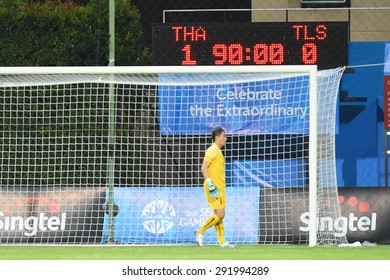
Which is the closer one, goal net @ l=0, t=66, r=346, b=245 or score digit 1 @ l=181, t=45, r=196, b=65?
score digit 1 @ l=181, t=45, r=196, b=65

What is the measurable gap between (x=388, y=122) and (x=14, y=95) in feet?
19.0

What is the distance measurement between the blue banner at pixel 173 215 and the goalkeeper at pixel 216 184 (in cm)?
141

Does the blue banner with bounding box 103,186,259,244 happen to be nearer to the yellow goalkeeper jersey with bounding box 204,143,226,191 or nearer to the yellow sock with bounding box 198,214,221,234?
the yellow sock with bounding box 198,214,221,234

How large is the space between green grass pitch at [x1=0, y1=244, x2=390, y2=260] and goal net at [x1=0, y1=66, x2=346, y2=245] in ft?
3.49

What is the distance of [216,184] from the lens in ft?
59.3

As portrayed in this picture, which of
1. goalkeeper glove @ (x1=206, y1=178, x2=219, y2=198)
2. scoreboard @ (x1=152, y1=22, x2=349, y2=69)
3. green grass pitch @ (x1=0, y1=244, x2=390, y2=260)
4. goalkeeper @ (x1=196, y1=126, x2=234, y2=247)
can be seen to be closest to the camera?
green grass pitch @ (x1=0, y1=244, x2=390, y2=260)

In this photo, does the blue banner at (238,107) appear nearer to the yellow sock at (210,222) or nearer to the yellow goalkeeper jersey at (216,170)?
the yellow goalkeeper jersey at (216,170)

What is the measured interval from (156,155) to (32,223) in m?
2.13

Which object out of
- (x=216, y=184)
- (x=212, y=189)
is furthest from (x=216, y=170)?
(x=212, y=189)

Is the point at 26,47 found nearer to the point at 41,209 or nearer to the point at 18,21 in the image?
the point at 18,21

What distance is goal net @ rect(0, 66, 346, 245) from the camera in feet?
63.7

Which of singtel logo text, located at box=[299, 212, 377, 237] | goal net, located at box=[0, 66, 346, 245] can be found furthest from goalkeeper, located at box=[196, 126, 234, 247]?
singtel logo text, located at box=[299, 212, 377, 237]

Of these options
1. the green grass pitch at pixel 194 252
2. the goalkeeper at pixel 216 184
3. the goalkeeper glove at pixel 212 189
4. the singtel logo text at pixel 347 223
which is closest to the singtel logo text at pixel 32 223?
the green grass pitch at pixel 194 252

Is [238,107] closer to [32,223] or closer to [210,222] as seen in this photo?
[210,222]
